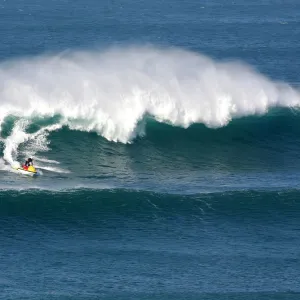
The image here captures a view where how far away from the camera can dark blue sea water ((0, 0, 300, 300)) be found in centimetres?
4575

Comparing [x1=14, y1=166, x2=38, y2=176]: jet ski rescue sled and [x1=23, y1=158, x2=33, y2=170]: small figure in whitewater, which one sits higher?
[x1=23, y1=158, x2=33, y2=170]: small figure in whitewater

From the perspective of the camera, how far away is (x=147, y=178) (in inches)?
2267

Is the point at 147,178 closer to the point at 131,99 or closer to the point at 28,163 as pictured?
the point at 28,163

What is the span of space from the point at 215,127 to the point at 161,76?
5691mm

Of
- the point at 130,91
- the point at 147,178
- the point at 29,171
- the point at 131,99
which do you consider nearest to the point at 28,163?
the point at 29,171

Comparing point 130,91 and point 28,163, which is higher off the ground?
point 130,91

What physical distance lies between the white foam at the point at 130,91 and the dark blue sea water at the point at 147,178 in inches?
3.6

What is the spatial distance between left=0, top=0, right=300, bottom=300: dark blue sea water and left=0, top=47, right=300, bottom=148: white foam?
0.09m

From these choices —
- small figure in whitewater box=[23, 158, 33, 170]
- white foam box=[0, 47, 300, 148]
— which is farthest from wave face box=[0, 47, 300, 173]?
small figure in whitewater box=[23, 158, 33, 170]

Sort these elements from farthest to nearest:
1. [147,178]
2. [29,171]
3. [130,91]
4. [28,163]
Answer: [130,91] → [147,178] → [28,163] → [29,171]

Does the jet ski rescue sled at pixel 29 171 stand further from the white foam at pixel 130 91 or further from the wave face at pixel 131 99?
the white foam at pixel 130 91

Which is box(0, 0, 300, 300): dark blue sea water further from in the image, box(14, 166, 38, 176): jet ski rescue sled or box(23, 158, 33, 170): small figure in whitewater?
box(23, 158, 33, 170): small figure in whitewater

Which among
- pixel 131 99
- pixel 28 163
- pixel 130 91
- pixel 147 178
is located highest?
pixel 130 91

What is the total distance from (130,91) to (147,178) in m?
10.9
